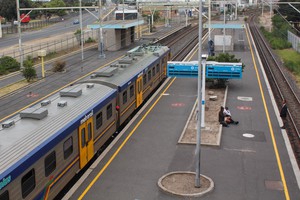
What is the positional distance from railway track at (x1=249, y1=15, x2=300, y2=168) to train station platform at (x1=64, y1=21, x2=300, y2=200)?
58 centimetres

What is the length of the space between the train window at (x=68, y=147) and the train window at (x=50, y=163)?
0.85 m

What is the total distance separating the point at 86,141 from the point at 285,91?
2014 centimetres

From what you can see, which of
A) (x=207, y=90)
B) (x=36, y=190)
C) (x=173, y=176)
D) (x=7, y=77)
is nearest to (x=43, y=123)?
(x=36, y=190)

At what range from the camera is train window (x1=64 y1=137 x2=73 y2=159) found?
13875 millimetres

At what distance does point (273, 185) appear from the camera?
1505 cm

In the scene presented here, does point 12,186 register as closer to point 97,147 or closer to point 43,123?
point 43,123

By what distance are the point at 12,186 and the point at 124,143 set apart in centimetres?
926

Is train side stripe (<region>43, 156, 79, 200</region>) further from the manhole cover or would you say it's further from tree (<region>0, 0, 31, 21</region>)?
tree (<region>0, 0, 31, 21</region>)

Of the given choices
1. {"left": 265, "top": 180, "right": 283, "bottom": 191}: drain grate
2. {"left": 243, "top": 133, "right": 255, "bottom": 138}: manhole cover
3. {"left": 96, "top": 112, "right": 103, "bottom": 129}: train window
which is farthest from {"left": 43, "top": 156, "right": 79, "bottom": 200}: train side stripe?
{"left": 243, "top": 133, "right": 255, "bottom": 138}: manhole cover

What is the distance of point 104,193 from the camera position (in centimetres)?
1430

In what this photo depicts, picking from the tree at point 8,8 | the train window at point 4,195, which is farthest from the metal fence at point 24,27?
the train window at point 4,195

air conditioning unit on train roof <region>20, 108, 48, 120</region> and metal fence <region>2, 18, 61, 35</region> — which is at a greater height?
metal fence <region>2, 18, 61, 35</region>

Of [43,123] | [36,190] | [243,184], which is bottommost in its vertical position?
[243,184]

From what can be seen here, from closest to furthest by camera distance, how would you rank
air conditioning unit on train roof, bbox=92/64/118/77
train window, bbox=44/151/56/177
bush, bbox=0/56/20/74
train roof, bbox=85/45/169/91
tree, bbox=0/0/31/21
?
train window, bbox=44/151/56/177
train roof, bbox=85/45/169/91
air conditioning unit on train roof, bbox=92/64/118/77
bush, bbox=0/56/20/74
tree, bbox=0/0/31/21
